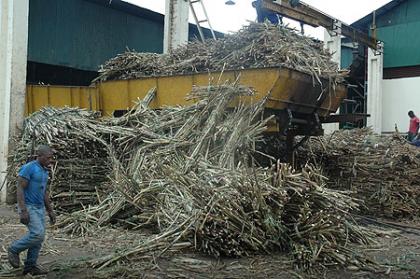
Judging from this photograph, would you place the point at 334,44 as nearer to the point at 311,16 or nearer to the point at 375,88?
the point at 375,88

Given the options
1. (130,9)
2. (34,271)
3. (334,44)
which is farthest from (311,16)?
(34,271)

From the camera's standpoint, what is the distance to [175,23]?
14758mm

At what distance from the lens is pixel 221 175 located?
6789 millimetres

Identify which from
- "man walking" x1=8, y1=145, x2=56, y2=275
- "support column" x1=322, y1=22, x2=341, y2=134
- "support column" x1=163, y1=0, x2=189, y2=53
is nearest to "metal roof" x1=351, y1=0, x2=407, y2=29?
"support column" x1=322, y1=22, x2=341, y2=134

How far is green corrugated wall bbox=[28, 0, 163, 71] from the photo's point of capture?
16141 mm

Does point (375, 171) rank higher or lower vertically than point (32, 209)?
higher

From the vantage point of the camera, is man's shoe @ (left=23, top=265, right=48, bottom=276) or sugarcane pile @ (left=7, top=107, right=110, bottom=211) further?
sugarcane pile @ (left=7, top=107, right=110, bottom=211)

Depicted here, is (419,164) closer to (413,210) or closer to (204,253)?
(413,210)

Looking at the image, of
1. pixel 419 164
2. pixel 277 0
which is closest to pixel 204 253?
pixel 419 164

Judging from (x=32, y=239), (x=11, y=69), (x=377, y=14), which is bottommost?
(x=32, y=239)

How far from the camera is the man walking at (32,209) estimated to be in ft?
18.2

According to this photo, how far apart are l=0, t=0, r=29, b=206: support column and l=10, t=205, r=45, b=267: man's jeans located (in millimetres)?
5822

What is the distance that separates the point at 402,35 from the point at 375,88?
2663 millimetres

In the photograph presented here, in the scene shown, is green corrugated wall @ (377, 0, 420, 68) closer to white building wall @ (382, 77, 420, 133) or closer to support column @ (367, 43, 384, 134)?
support column @ (367, 43, 384, 134)
